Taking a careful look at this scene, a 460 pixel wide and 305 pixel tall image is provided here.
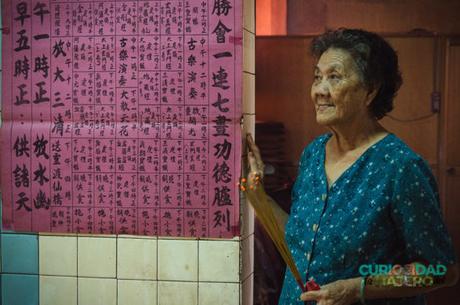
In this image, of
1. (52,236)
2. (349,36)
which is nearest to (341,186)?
(349,36)

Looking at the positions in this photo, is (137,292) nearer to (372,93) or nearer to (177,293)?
(177,293)

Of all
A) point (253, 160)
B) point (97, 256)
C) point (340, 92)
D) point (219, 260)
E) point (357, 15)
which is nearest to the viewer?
point (340, 92)

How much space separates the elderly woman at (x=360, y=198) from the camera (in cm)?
210

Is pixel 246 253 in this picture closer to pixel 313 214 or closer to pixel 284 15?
pixel 313 214

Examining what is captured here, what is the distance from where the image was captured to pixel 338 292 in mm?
2137

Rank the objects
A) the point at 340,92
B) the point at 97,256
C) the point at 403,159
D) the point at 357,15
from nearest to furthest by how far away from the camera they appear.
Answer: the point at 403,159, the point at 340,92, the point at 97,256, the point at 357,15

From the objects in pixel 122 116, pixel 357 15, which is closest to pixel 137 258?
pixel 122 116

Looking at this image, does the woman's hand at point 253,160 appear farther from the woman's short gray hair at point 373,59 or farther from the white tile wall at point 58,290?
the white tile wall at point 58,290

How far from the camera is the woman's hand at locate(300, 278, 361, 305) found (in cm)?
213

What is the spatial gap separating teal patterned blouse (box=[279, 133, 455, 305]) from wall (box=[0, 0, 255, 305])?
704mm

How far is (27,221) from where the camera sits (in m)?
3.13

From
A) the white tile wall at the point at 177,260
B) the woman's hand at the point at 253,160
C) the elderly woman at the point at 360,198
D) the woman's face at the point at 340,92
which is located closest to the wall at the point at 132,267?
the white tile wall at the point at 177,260

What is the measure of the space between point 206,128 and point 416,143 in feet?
8.49

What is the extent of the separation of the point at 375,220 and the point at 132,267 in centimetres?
142
